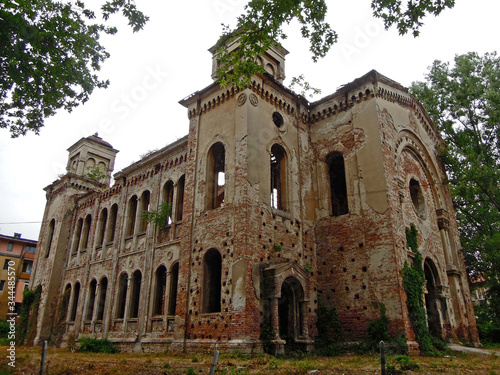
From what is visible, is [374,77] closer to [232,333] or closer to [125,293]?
[232,333]

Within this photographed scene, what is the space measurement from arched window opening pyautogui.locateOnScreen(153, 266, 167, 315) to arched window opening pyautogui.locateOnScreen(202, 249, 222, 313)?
3297mm

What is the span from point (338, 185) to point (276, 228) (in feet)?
16.5

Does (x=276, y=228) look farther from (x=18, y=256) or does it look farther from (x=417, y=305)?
(x=18, y=256)

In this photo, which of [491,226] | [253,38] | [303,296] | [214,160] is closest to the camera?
[253,38]

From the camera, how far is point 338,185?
18547mm

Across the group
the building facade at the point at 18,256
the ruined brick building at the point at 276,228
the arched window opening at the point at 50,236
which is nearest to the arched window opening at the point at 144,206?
the ruined brick building at the point at 276,228

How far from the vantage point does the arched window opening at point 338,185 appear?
1802 cm

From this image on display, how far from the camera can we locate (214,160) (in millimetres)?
17016

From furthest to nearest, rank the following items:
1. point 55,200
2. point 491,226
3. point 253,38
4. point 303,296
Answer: point 55,200 < point 491,226 < point 303,296 < point 253,38

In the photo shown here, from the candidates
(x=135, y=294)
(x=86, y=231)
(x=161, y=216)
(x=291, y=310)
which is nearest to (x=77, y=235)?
(x=86, y=231)

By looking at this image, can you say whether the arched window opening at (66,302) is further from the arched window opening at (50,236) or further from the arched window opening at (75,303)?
the arched window opening at (50,236)

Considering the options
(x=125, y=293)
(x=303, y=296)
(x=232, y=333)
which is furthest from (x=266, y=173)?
(x=125, y=293)

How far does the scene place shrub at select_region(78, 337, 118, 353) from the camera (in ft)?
58.2

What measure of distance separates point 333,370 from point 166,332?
815cm
